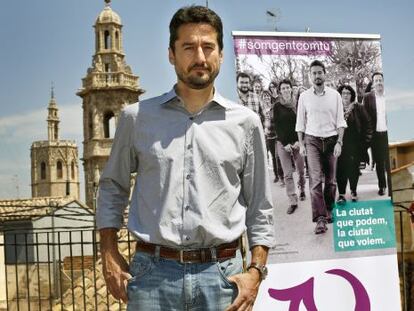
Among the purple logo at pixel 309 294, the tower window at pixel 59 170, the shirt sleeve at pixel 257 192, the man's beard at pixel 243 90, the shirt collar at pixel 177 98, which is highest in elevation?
the tower window at pixel 59 170

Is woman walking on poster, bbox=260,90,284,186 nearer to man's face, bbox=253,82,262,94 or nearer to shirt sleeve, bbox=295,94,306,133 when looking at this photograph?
man's face, bbox=253,82,262,94

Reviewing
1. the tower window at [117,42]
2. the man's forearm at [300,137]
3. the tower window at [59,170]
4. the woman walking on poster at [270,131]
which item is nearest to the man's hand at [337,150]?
the man's forearm at [300,137]

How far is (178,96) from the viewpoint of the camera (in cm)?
257

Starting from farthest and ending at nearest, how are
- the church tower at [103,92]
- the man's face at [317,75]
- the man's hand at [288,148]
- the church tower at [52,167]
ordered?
1. the church tower at [52,167]
2. the church tower at [103,92]
3. the man's face at [317,75]
4. the man's hand at [288,148]

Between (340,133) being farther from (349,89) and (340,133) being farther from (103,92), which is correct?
(103,92)

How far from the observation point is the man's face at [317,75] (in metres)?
4.27

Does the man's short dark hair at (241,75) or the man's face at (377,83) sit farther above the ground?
the man's short dark hair at (241,75)

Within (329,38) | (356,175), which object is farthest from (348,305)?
(329,38)

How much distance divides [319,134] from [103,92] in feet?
131

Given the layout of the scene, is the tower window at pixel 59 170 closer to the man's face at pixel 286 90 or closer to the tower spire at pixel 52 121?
the tower spire at pixel 52 121

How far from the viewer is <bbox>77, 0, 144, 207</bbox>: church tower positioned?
42906mm

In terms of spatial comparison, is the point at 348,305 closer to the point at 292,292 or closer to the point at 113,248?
the point at 292,292

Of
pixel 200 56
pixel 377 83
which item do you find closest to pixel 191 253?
pixel 200 56

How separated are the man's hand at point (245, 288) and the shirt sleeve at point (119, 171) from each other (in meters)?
0.52
